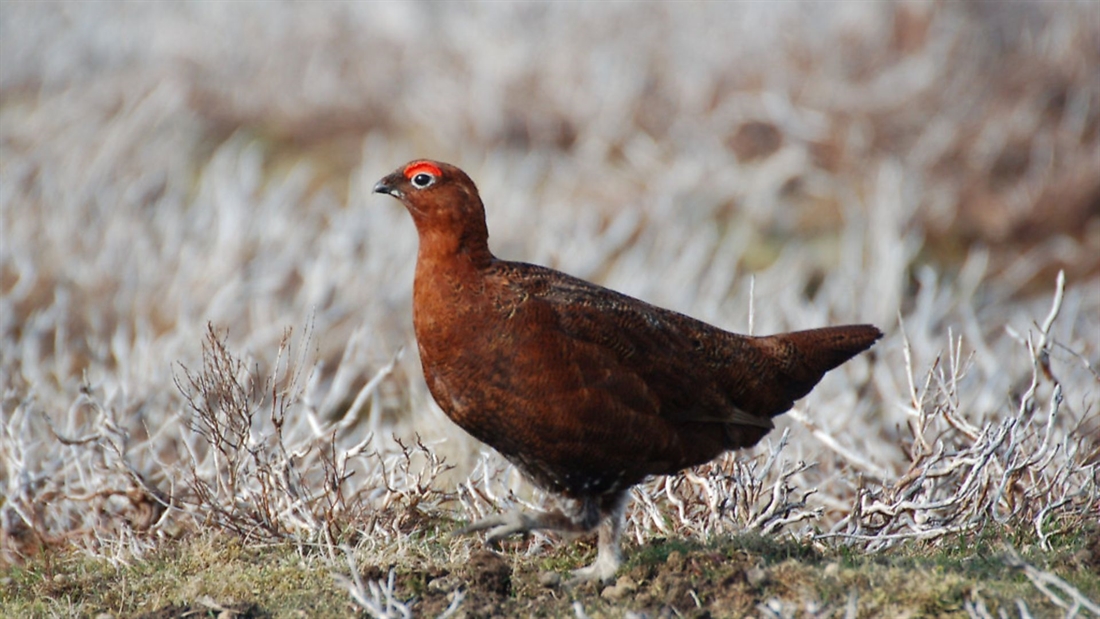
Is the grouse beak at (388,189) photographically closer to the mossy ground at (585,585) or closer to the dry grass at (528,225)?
the dry grass at (528,225)

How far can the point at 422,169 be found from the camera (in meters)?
4.15

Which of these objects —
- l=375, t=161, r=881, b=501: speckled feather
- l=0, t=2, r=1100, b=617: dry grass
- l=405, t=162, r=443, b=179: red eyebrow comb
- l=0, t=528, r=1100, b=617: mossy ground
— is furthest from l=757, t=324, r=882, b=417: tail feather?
l=405, t=162, r=443, b=179: red eyebrow comb

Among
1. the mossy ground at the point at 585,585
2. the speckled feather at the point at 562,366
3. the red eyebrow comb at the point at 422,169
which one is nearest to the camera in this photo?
the mossy ground at the point at 585,585

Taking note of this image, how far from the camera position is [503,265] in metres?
4.07

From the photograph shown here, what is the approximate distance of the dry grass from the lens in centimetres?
478

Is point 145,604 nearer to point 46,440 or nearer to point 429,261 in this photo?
point 429,261

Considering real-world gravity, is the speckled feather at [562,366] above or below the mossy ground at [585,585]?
above

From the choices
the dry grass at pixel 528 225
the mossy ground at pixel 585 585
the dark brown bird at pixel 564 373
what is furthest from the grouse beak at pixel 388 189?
the mossy ground at pixel 585 585

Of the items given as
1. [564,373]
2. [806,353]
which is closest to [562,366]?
[564,373]

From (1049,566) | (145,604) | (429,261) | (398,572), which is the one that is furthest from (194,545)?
(1049,566)

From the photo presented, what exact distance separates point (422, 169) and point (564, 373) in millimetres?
814

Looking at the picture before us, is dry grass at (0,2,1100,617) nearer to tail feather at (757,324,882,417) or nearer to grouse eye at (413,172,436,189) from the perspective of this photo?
tail feather at (757,324,882,417)

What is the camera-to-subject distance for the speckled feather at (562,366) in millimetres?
3818

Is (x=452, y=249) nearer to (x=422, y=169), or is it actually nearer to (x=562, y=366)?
(x=422, y=169)
